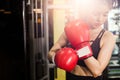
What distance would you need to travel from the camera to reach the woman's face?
3.10m

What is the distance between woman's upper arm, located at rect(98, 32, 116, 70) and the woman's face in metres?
0.18

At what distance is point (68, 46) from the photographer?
Answer: 3160 millimetres

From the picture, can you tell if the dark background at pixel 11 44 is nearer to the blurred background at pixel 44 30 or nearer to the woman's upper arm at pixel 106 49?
the blurred background at pixel 44 30

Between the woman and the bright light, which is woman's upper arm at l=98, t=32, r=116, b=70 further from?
the bright light

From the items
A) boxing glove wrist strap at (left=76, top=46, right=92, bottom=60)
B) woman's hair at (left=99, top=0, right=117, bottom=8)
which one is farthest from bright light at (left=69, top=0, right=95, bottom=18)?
boxing glove wrist strap at (left=76, top=46, right=92, bottom=60)

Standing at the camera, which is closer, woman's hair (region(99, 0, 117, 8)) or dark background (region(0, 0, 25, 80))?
woman's hair (region(99, 0, 117, 8))

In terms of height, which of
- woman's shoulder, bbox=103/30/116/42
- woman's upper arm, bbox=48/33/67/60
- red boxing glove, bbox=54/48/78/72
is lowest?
red boxing glove, bbox=54/48/78/72

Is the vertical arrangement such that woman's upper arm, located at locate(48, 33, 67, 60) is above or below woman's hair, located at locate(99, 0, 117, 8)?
Answer: below

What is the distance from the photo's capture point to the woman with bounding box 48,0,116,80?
3098mm

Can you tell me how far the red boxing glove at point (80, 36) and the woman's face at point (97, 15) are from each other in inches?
3.2

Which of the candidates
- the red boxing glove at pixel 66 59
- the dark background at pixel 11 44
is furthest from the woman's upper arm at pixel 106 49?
the dark background at pixel 11 44

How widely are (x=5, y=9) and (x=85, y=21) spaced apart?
4.64 ft

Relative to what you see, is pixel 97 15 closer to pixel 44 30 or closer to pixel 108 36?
pixel 108 36

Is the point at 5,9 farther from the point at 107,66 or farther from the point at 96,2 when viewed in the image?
the point at 107,66
